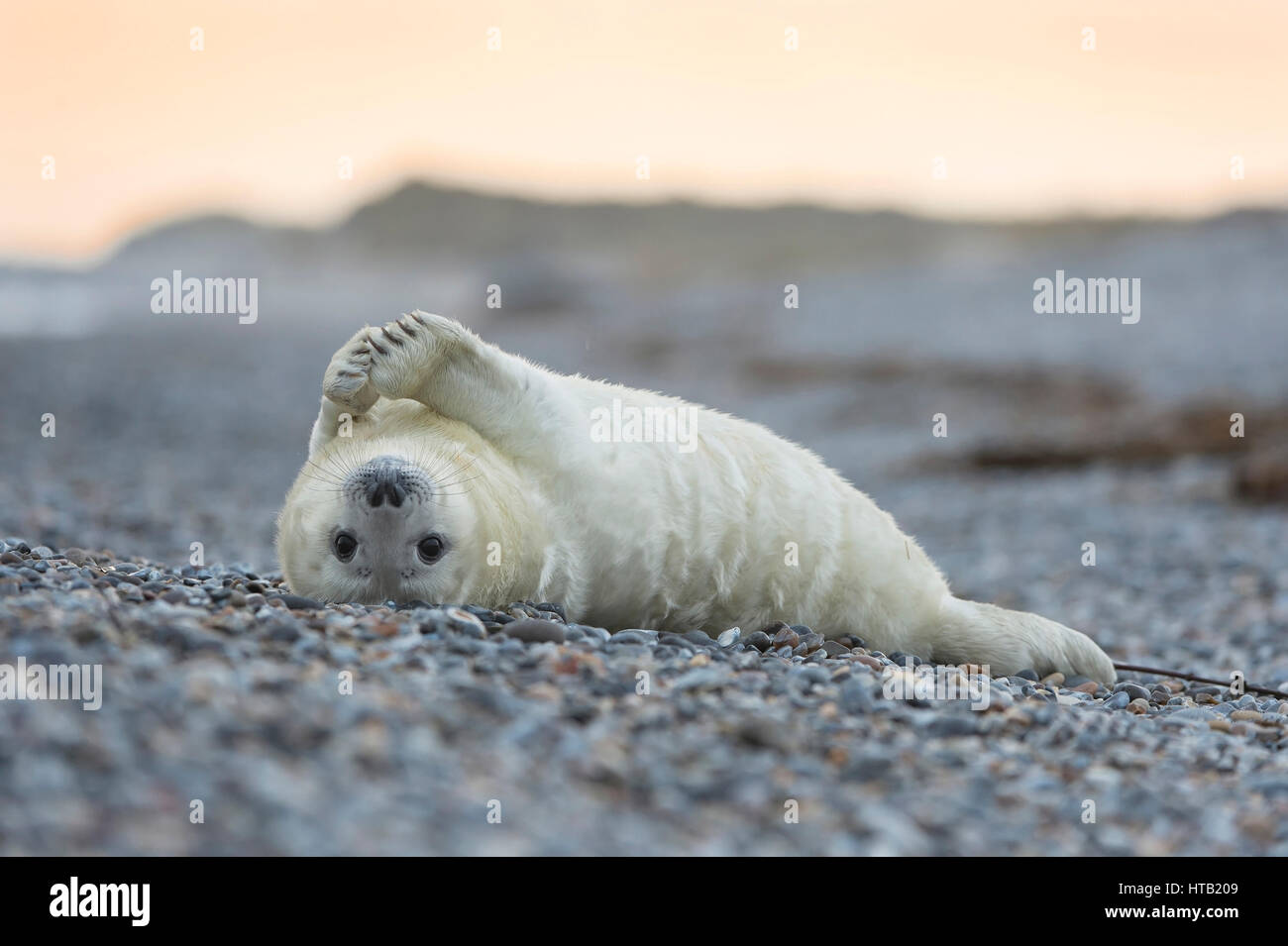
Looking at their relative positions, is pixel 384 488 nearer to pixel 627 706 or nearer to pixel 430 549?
pixel 430 549

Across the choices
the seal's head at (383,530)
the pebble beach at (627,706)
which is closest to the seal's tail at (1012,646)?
the pebble beach at (627,706)

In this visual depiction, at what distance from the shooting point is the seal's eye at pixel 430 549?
4117mm

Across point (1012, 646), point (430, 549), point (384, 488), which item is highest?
point (384, 488)

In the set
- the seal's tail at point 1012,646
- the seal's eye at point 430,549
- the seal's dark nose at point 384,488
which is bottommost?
the seal's tail at point 1012,646

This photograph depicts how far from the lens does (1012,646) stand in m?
5.19

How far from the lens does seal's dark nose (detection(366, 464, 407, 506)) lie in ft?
13.1

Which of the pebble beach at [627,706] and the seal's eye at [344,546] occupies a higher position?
the seal's eye at [344,546]

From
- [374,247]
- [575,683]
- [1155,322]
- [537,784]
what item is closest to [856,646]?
[575,683]

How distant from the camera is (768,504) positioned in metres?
4.88

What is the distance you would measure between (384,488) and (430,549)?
0.90 ft

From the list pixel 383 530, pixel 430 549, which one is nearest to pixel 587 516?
pixel 430 549

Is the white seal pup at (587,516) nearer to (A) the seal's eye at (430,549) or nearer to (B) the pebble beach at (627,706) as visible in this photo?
(A) the seal's eye at (430,549)

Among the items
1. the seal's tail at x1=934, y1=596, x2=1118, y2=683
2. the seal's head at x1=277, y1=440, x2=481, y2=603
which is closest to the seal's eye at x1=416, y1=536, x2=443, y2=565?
the seal's head at x1=277, y1=440, x2=481, y2=603
